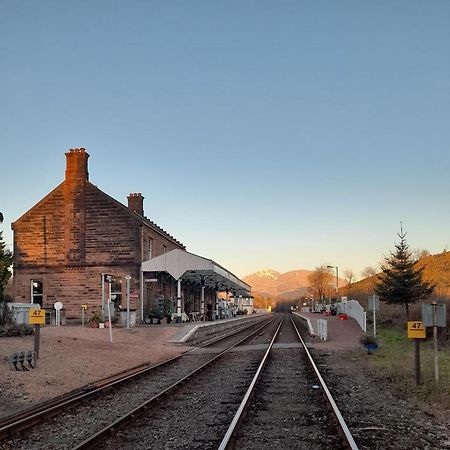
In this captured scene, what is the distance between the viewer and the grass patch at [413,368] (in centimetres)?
1151

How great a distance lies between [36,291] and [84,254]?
446cm

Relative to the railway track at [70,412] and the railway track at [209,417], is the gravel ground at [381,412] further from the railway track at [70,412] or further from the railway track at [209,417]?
the railway track at [70,412]

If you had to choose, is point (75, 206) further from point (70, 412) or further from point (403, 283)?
point (70, 412)

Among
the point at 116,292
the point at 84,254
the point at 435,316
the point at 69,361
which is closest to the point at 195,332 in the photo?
the point at 116,292

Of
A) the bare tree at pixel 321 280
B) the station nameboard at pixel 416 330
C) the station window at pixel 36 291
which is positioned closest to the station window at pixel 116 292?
the station window at pixel 36 291

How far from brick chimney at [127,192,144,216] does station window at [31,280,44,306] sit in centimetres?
1178

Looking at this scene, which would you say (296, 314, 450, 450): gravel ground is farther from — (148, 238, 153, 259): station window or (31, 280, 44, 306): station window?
(31, 280, 44, 306): station window

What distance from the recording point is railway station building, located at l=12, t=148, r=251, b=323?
39.6 meters

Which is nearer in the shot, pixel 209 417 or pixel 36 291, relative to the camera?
pixel 209 417

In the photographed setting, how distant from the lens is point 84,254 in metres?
40.7

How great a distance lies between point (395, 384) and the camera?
44.5ft

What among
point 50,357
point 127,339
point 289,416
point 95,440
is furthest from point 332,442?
point 127,339

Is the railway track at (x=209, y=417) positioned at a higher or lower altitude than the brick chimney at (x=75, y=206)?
lower

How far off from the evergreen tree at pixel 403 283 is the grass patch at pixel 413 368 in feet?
37.9
